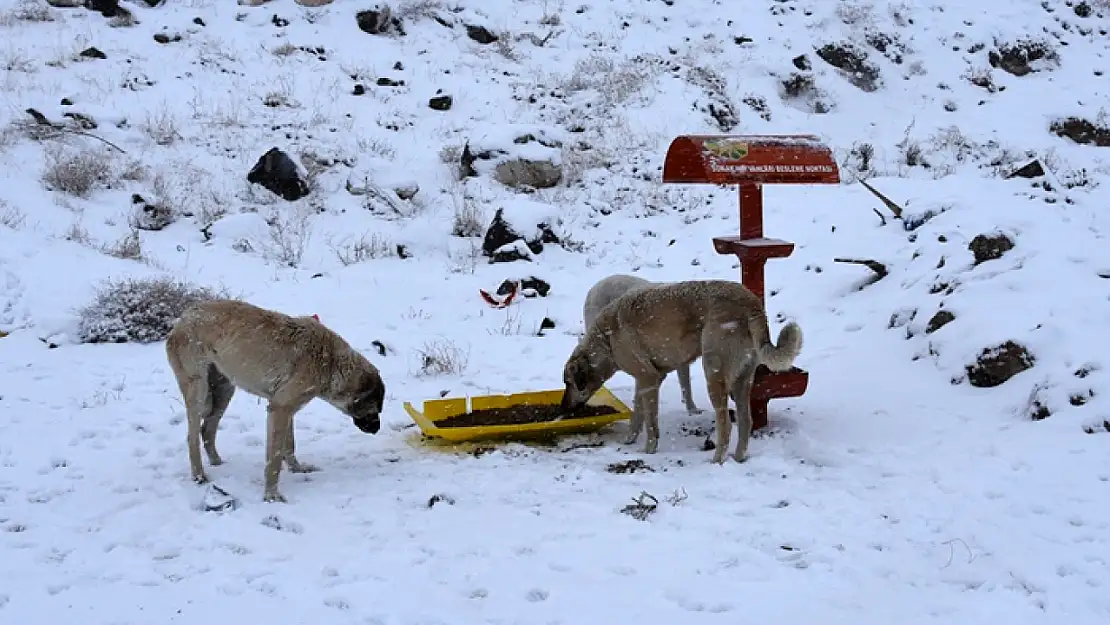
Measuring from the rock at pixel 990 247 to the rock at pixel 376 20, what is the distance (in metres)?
14.8

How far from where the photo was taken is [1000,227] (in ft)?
30.4

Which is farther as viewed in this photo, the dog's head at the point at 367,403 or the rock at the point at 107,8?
the rock at the point at 107,8

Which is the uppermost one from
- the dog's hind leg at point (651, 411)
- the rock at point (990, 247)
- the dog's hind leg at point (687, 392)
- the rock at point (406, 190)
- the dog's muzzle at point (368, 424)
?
the rock at point (990, 247)

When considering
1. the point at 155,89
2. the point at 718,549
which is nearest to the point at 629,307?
the point at 718,549

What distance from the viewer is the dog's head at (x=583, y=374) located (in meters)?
7.68

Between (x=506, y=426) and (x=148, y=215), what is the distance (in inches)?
348

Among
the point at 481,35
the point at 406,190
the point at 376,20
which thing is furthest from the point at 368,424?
the point at 481,35

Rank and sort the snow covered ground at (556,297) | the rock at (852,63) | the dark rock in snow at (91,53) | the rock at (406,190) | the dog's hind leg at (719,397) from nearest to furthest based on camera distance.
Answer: the snow covered ground at (556,297), the dog's hind leg at (719,397), the rock at (406,190), the dark rock in snow at (91,53), the rock at (852,63)

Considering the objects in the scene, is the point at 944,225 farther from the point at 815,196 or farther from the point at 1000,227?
the point at 815,196

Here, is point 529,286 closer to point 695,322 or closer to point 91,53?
point 695,322

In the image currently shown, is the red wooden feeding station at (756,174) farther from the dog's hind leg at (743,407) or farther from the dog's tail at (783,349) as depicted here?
the dog's tail at (783,349)

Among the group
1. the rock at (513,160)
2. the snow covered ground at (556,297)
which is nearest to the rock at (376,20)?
the snow covered ground at (556,297)

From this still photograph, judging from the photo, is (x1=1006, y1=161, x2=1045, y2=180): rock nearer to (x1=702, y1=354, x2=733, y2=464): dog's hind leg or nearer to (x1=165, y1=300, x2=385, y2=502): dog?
(x1=702, y1=354, x2=733, y2=464): dog's hind leg

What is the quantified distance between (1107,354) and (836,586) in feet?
12.4
